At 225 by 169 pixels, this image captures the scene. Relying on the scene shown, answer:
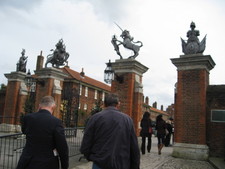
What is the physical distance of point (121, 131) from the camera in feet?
10.0

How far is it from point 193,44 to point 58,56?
7083 millimetres

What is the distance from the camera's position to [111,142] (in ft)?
9.82

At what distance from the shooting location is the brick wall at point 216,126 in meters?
9.33

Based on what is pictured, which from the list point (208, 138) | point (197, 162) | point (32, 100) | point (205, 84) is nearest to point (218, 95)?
point (205, 84)

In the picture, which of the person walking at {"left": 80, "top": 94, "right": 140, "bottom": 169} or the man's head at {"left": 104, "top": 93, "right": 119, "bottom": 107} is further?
the man's head at {"left": 104, "top": 93, "right": 119, "bottom": 107}

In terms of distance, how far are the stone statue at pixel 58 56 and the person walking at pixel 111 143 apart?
1083 cm

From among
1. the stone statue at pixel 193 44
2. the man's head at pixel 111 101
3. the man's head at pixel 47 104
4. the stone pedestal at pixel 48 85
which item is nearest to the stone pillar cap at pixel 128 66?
the stone statue at pixel 193 44

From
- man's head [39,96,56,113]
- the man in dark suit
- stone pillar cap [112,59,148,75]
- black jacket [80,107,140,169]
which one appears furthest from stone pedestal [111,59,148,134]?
black jacket [80,107,140,169]

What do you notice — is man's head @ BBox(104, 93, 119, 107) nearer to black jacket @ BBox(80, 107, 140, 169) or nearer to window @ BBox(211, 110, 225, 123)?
black jacket @ BBox(80, 107, 140, 169)

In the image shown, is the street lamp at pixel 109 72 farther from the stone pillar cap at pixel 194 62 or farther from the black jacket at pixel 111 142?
the black jacket at pixel 111 142

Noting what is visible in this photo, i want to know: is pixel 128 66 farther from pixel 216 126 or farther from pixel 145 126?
pixel 216 126

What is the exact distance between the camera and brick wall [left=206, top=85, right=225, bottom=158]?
9.33m

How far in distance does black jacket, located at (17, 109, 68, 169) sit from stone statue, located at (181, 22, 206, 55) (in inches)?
313

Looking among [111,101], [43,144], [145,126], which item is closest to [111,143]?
[111,101]
